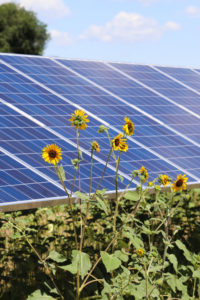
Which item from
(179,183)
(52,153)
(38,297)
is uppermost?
(52,153)

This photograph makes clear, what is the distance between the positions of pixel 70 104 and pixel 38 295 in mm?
4909

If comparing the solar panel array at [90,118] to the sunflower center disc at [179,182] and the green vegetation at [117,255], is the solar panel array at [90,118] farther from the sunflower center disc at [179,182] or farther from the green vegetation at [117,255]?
the sunflower center disc at [179,182]

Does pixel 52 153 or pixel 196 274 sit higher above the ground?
pixel 52 153

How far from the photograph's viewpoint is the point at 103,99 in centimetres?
1110

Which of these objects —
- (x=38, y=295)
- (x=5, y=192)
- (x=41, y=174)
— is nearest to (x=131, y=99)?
(x=41, y=174)

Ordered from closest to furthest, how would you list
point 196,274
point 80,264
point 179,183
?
point 80,264 → point 179,183 → point 196,274

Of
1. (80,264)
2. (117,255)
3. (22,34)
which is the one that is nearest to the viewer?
(80,264)

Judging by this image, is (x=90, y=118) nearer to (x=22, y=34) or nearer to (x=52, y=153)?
A: (x=52, y=153)

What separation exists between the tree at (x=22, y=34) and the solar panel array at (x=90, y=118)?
64461 millimetres

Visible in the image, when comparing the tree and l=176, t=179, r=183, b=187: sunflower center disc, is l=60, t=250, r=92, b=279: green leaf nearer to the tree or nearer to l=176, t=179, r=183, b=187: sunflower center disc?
l=176, t=179, r=183, b=187: sunflower center disc

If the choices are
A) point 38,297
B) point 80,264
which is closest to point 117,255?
point 80,264

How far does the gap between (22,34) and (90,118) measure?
232 ft

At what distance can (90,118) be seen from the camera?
992 cm

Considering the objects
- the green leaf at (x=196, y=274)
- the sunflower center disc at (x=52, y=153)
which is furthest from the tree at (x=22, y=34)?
the sunflower center disc at (x=52, y=153)
